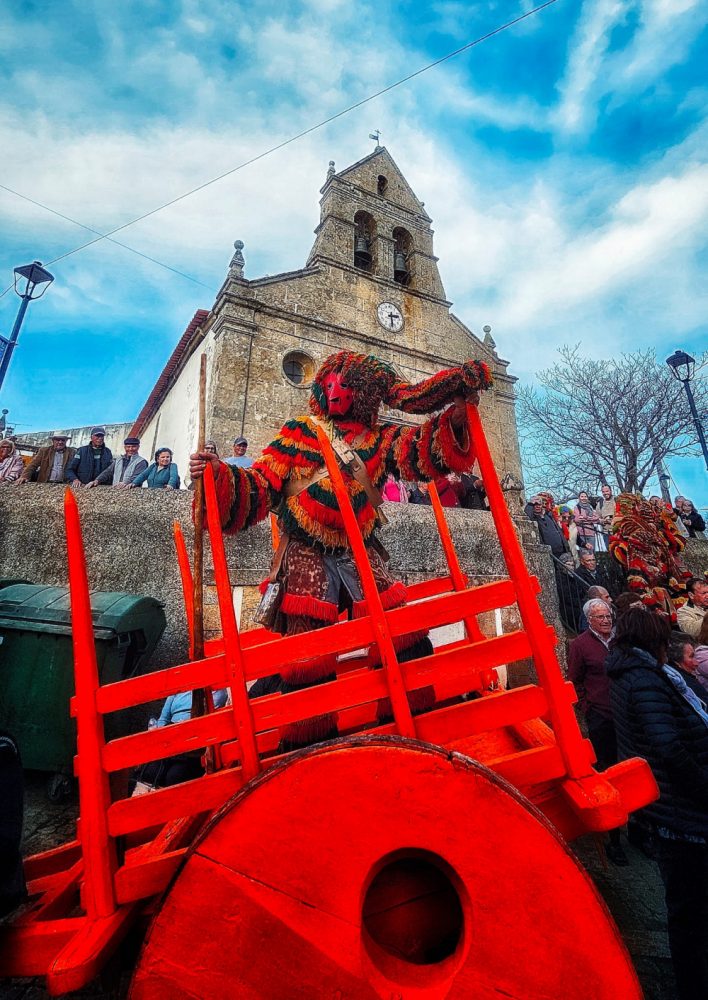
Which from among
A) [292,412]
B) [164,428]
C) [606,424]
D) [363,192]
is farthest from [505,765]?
[606,424]

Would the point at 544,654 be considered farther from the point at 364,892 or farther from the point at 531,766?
the point at 364,892

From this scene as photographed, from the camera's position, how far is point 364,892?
1133 mm

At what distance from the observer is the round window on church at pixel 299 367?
12.6 m

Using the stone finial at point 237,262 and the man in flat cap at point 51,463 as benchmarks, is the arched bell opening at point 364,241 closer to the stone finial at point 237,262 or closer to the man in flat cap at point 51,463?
the stone finial at point 237,262

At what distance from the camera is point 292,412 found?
1203 cm

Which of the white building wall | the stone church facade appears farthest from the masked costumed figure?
the white building wall

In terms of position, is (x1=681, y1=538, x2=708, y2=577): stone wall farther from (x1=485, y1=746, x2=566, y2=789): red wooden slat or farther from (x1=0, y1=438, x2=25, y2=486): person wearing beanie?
(x1=0, y1=438, x2=25, y2=486): person wearing beanie

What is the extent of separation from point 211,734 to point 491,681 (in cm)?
170

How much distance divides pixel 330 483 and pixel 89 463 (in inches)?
220

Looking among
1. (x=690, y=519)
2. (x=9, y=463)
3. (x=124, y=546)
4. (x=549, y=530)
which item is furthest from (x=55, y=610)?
(x=690, y=519)

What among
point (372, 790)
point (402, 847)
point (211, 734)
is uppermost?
point (211, 734)

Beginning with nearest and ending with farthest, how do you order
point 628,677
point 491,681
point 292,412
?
point 628,677
point 491,681
point 292,412

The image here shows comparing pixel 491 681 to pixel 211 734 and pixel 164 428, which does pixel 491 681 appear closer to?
pixel 211 734

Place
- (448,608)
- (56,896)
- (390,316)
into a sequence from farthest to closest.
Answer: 1. (390,316)
2. (448,608)
3. (56,896)
